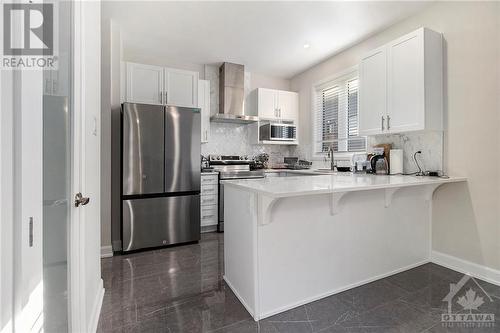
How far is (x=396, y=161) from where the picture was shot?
2797 mm

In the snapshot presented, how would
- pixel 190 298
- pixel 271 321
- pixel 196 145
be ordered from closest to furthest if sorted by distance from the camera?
pixel 271 321, pixel 190 298, pixel 196 145

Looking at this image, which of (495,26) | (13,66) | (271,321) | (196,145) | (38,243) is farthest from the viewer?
(196,145)

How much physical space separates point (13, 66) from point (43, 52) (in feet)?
0.92

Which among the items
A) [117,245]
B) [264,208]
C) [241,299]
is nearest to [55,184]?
[264,208]

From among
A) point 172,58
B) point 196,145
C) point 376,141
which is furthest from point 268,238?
point 172,58

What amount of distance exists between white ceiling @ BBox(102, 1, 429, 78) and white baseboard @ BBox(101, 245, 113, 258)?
2660mm

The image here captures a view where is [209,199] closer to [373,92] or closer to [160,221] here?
[160,221]

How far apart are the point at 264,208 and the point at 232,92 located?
3102 millimetres

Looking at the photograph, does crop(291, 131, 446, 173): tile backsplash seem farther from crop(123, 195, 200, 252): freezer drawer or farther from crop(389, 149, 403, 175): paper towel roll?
crop(123, 195, 200, 252): freezer drawer

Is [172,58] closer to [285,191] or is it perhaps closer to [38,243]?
[285,191]

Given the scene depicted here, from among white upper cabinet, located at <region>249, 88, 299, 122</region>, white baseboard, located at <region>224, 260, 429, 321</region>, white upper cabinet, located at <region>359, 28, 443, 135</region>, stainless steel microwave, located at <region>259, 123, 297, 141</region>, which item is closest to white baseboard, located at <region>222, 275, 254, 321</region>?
white baseboard, located at <region>224, 260, 429, 321</region>

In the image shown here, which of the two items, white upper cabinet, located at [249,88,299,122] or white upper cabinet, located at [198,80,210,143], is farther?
white upper cabinet, located at [249,88,299,122]

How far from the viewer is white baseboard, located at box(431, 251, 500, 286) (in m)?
2.13

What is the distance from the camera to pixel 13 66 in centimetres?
64
